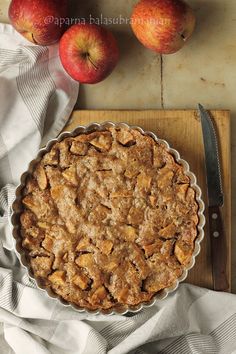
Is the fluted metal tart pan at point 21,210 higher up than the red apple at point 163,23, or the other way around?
the red apple at point 163,23

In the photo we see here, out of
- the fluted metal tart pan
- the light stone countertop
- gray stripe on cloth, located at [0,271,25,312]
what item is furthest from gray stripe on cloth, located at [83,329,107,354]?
the light stone countertop

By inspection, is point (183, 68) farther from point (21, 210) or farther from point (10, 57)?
point (21, 210)

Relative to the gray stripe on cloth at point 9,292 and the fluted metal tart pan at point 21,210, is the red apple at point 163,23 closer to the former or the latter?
the fluted metal tart pan at point 21,210

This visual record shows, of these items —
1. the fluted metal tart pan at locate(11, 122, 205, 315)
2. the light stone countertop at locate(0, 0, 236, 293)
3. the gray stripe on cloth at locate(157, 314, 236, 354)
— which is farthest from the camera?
the light stone countertop at locate(0, 0, 236, 293)

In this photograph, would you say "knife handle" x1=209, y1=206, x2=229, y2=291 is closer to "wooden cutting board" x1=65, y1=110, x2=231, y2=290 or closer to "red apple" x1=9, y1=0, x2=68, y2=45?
"wooden cutting board" x1=65, y1=110, x2=231, y2=290

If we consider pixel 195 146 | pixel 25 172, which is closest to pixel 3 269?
pixel 25 172

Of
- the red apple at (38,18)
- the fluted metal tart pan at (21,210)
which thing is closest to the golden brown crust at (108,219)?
the fluted metal tart pan at (21,210)

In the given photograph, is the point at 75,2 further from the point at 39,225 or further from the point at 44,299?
the point at 44,299
